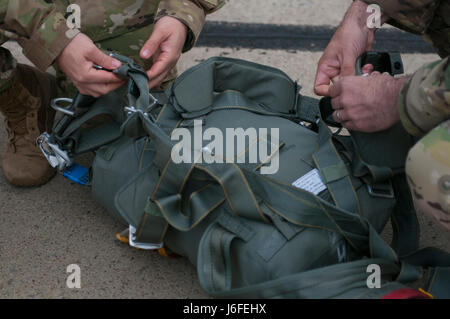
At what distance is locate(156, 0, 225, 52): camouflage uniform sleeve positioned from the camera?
1427mm

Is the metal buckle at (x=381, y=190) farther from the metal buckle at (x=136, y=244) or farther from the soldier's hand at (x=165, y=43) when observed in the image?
the soldier's hand at (x=165, y=43)

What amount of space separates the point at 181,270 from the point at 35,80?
874 mm

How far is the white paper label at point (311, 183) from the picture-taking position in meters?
1.16

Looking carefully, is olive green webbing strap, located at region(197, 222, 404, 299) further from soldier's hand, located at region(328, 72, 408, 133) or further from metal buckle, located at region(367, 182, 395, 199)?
soldier's hand, located at region(328, 72, 408, 133)

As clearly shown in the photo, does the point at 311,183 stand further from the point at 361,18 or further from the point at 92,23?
the point at 92,23

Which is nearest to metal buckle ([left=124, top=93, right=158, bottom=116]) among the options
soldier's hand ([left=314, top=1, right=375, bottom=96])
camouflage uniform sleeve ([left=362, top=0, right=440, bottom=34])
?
soldier's hand ([left=314, top=1, right=375, bottom=96])

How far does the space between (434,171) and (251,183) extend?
405mm

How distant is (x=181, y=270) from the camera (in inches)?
51.8

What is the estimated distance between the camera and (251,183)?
1.11 meters

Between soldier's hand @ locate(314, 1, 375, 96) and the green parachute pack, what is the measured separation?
3.2 inches

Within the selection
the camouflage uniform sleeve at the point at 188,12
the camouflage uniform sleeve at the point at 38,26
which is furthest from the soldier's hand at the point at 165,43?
the camouflage uniform sleeve at the point at 38,26

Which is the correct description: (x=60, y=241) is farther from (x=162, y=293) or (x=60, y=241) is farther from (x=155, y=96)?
(x=155, y=96)

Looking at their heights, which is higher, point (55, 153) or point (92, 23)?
point (92, 23)

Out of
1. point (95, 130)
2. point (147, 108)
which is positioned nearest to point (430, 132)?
point (147, 108)
